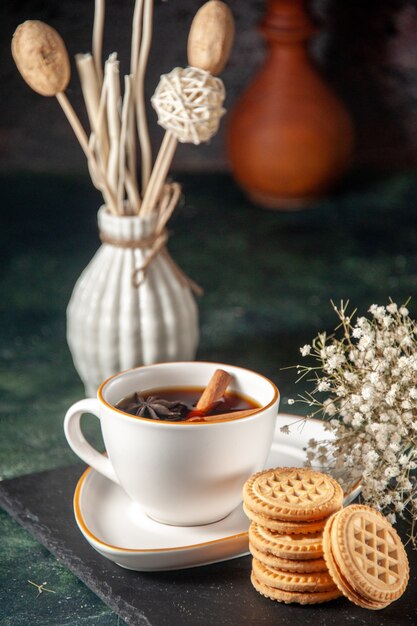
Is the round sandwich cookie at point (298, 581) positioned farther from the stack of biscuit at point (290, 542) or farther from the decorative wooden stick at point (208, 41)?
the decorative wooden stick at point (208, 41)

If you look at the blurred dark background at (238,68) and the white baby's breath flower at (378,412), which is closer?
the white baby's breath flower at (378,412)

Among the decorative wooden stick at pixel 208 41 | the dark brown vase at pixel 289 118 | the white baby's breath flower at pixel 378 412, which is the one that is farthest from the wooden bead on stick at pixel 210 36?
the dark brown vase at pixel 289 118

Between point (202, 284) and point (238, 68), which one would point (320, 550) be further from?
point (238, 68)

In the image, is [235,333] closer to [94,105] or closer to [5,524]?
[94,105]

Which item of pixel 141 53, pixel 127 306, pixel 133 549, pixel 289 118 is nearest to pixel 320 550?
pixel 133 549

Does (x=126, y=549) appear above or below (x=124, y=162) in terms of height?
below

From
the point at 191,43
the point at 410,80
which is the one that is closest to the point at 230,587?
the point at 191,43

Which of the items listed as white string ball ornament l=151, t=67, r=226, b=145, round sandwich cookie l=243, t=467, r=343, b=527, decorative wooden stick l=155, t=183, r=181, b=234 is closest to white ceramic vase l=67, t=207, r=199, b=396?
decorative wooden stick l=155, t=183, r=181, b=234
